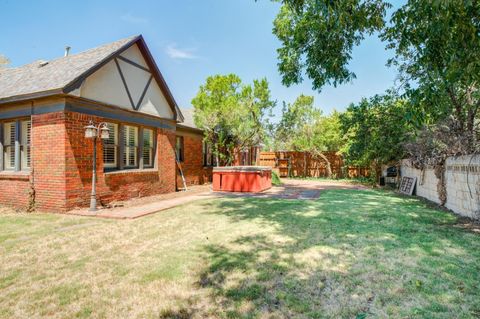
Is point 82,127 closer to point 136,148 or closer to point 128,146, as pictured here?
point 128,146

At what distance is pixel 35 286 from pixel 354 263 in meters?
4.04

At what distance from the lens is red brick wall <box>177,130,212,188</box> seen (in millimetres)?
14275

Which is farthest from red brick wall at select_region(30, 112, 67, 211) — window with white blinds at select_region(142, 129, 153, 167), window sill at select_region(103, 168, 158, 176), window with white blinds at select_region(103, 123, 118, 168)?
window with white blinds at select_region(142, 129, 153, 167)

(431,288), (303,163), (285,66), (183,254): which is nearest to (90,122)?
(183,254)

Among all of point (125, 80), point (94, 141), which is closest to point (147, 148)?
point (125, 80)

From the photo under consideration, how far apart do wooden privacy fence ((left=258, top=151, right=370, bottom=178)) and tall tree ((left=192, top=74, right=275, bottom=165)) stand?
6.42 meters

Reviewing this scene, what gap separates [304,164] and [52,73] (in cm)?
1822

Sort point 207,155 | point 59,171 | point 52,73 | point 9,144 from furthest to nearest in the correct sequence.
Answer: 1. point 207,155
2. point 9,144
3. point 52,73
4. point 59,171

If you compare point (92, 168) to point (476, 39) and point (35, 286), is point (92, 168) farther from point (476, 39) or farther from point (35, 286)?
point (476, 39)

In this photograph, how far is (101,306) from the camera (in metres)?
2.74

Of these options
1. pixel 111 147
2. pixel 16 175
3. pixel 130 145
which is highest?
pixel 130 145

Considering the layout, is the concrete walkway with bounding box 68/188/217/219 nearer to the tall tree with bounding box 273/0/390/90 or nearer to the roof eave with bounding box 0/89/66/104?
the roof eave with bounding box 0/89/66/104

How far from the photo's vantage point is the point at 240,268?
3.67 m

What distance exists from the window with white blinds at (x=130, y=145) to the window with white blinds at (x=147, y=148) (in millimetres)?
431
